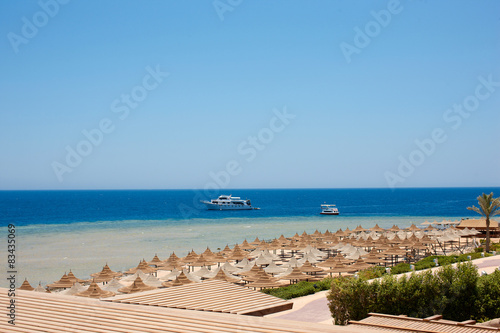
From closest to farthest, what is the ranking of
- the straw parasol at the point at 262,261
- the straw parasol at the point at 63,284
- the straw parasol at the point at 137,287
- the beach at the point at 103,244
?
the straw parasol at the point at 137,287
the straw parasol at the point at 63,284
the straw parasol at the point at 262,261
the beach at the point at 103,244

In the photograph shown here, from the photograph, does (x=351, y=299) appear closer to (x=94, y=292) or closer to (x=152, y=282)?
(x=94, y=292)

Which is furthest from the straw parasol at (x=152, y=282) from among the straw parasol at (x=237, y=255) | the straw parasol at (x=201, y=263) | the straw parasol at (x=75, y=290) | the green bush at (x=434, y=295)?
the green bush at (x=434, y=295)

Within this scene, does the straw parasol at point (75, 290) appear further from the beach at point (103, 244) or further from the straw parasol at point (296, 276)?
the straw parasol at point (296, 276)

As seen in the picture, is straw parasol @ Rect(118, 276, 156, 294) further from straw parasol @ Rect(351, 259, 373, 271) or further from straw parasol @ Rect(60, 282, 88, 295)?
straw parasol @ Rect(351, 259, 373, 271)

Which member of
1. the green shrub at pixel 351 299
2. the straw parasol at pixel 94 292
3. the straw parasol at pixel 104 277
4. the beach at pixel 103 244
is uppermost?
the green shrub at pixel 351 299

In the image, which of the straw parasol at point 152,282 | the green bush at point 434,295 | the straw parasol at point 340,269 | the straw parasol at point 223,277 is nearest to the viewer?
the green bush at point 434,295

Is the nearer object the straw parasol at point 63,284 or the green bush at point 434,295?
the green bush at point 434,295

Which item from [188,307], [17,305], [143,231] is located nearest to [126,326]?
[17,305]

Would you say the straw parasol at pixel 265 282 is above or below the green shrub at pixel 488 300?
below

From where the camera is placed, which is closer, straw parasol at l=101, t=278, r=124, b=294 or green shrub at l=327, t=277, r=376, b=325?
green shrub at l=327, t=277, r=376, b=325

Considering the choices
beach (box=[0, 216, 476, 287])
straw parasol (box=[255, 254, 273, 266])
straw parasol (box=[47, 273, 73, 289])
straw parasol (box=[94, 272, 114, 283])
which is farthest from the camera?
beach (box=[0, 216, 476, 287])

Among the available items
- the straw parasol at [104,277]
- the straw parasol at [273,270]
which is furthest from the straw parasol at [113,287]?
the straw parasol at [273,270]

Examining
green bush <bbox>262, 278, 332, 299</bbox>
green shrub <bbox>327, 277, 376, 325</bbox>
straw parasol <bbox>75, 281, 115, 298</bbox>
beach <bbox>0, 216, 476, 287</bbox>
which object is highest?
green shrub <bbox>327, 277, 376, 325</bbox>

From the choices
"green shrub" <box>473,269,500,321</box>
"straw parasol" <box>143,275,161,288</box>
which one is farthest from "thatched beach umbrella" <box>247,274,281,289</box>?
"green shrub" <box>473,269,500,321</box>
